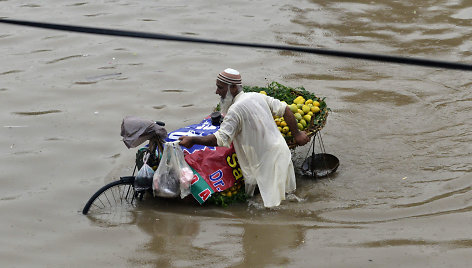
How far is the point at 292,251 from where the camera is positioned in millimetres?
6242

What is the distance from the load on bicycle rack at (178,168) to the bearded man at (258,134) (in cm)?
19

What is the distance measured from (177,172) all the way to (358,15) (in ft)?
27.0

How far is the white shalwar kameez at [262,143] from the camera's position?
264 inches

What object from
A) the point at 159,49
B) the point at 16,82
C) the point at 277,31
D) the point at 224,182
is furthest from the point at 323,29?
the point at 224,182

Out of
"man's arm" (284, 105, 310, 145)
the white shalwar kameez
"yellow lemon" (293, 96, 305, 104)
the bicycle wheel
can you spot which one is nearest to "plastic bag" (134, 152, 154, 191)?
the bicycle wheel

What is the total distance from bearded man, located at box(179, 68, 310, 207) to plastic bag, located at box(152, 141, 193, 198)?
0.21m

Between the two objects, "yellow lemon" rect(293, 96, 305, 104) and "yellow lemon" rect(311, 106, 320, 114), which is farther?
"yellow lemon" rect(293, 96, 305, 104)

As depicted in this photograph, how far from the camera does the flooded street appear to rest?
6.33 metres

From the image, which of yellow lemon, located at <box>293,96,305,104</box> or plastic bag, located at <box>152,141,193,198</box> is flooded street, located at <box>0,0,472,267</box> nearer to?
plastic bag, located at <box>152,141,193,198</box>

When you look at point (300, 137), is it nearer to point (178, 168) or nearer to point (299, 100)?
point (299, 100)

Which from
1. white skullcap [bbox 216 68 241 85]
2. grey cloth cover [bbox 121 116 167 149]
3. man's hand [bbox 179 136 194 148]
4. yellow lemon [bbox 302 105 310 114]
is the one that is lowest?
yellow lemon [bbox 302 105 310 114]

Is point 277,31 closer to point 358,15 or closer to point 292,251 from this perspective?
point 358,15

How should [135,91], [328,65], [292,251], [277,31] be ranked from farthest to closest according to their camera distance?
[277,31]
[328,65]
[135,91]
[292,251]

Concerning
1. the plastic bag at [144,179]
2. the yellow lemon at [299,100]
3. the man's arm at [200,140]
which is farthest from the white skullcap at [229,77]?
the plastic bag at [144,179]
